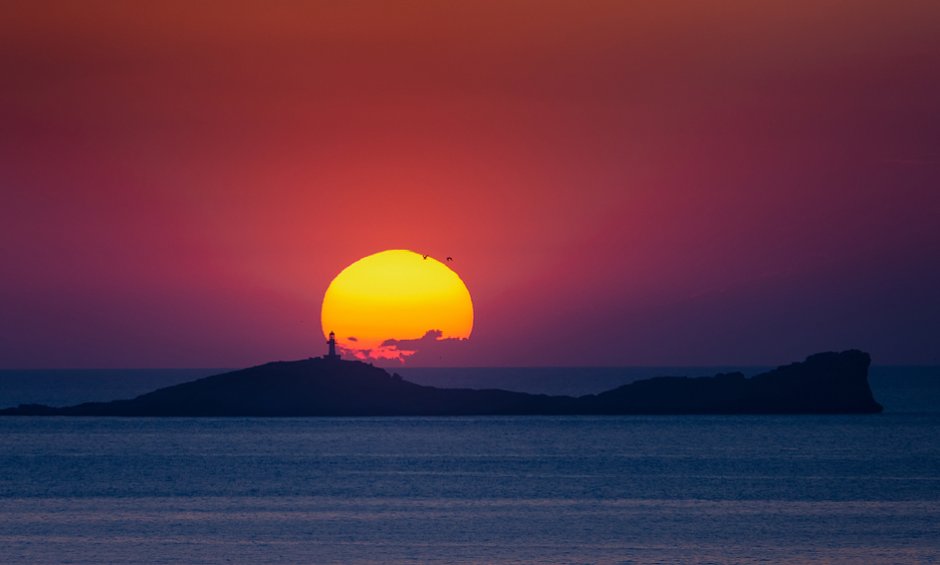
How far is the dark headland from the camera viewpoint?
5364 inches

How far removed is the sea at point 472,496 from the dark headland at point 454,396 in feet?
88.5

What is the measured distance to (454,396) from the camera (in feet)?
474

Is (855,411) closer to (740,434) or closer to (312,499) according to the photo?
(740,434)

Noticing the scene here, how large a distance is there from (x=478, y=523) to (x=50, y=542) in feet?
45.8

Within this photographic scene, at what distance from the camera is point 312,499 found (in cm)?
5609

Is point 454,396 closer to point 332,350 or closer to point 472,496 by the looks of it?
point 332,350

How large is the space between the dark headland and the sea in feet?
88.5

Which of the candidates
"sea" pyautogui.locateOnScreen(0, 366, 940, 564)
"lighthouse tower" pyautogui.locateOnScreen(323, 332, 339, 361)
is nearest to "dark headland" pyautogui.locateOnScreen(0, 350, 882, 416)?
"lighthouse tower" pyautogui.locateOnScreen(323, 332, 339, 361)

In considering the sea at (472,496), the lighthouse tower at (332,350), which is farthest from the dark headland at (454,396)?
the sea at (472,496)

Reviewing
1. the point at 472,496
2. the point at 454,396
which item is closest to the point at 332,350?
the point at 454,396

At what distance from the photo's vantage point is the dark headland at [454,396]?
136250 millimetres

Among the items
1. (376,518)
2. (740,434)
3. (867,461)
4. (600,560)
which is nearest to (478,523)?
(376,518)

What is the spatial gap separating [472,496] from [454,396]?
87.6 meters

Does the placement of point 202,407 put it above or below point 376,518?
above
